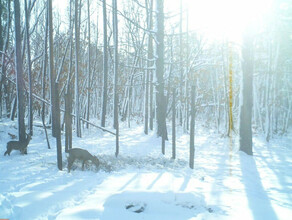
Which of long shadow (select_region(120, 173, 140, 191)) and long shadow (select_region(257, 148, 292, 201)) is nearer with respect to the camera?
long shadow (select_region(120, 173, 140, 191))

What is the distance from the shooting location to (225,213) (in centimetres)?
403

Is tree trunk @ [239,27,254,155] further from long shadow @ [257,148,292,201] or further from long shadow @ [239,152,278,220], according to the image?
long shadow @ [257,148,292,201]

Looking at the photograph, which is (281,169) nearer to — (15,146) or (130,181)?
(130,181)

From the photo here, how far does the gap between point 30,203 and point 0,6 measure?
1992 cm

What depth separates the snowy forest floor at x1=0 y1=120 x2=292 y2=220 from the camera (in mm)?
A: 3896

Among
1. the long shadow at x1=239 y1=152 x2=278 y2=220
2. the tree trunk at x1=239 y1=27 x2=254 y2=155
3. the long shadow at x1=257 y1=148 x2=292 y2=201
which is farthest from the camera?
the tree trunk at x1=239 y1=27 x2=254 y2=155

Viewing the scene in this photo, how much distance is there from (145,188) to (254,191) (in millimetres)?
2933

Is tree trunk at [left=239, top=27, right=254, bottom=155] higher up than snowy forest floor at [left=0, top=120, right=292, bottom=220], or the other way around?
tree trunk at [left=239, top=27, right=254, bottom=155]

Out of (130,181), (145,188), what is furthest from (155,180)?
(145,188)

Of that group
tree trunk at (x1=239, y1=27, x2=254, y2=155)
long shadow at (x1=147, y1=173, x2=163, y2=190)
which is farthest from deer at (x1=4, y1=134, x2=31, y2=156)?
tree trunk at (x1=239, y1=27, x2=254, y2=155)

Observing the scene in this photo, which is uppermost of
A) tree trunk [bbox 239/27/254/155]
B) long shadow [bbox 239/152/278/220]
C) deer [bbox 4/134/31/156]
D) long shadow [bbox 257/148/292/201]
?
tree trunk [bbox 239/27/254/155]

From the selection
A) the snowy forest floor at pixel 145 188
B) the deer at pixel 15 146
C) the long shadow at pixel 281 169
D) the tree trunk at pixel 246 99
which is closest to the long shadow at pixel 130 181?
the snowy forest floor at pixel 145 188

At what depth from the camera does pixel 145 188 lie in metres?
5.23

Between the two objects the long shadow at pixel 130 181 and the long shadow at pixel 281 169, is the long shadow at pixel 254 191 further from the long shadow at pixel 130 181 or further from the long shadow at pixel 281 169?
the long shadow at pixel 130 181
